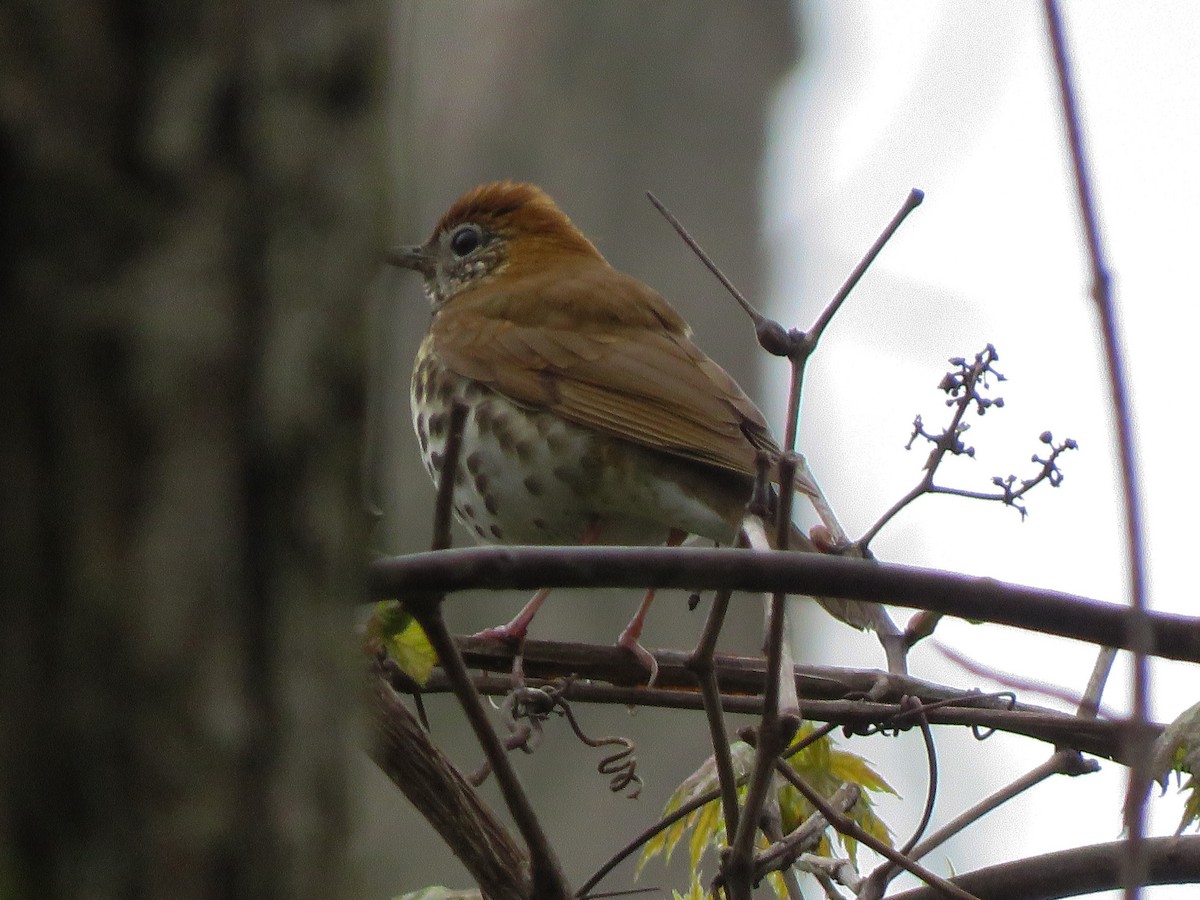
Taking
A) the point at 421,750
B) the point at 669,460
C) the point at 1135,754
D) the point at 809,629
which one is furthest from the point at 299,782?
the point at 809,629

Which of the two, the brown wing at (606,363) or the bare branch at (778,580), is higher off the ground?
the bare branch at (778,580)

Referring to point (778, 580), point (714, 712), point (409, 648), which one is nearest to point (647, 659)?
point (409, 648)

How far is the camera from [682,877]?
5.25m

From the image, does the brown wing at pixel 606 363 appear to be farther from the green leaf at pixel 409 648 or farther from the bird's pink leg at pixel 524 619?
the green leaf at pixel 409 648

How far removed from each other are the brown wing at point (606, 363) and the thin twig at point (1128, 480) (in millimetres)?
2189

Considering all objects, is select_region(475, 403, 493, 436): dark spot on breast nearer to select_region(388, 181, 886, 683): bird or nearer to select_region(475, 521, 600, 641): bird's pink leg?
select_region(388, 181, 886, 683): bird

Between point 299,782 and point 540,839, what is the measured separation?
0.58 meters

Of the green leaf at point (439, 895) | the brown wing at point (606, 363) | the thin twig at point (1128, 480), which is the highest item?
the thin twig at point (1128, 480)

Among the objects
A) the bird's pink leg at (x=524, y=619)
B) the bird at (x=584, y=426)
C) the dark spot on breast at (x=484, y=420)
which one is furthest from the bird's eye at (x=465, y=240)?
the bird's pink leg at (x=524, y=619)

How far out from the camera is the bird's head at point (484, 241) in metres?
4.13

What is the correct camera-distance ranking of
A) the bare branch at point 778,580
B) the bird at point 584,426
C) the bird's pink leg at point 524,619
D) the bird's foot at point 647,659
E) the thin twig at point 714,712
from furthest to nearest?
the bird at point 584,426, the bird's pink leg at point 524,619, the bird's foot at point 647,659, the thin twig at point 714,712, the bare branch at point 778,580

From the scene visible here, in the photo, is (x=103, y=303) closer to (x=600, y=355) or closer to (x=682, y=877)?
(x=600, y=355)

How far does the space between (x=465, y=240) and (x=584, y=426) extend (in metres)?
1.12

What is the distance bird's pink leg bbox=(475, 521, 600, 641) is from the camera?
2.16m
